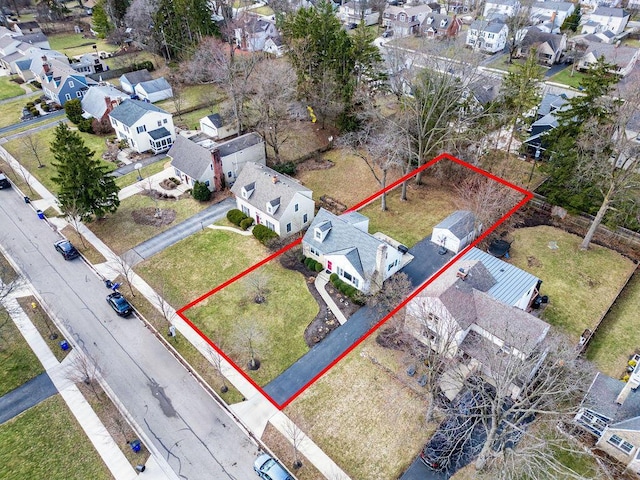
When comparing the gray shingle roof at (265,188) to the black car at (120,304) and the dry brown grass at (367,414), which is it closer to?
the black car at (120,304)

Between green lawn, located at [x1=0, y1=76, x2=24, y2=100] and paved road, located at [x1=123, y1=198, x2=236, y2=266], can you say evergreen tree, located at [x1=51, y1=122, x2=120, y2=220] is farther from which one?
green lawn, located at [x1=0, y1=76, x2=24, y2=100]

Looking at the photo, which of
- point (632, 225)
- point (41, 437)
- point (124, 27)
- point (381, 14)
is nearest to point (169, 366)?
point (41, 437)

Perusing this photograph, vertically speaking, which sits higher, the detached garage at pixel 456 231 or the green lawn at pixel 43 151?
the green lawn at pixel 43 151

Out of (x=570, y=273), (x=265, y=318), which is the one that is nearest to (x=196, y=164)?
(x=265, y=318)

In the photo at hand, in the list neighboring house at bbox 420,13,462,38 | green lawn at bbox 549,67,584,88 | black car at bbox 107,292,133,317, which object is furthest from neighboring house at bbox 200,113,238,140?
neighboring house at bbox 420,13,462,38

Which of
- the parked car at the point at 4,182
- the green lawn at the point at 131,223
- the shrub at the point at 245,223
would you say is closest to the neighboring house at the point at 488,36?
the shrub at the point at 245,223

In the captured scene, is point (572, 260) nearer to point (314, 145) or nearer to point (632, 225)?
point (632, 225)
